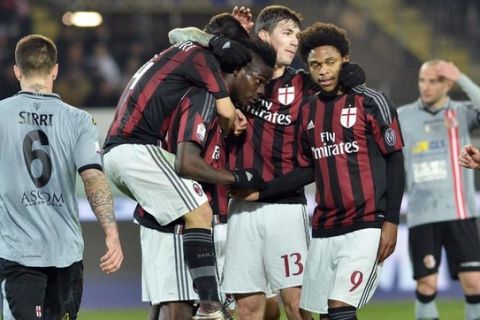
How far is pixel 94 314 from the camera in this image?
11.4 m

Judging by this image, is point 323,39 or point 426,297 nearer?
point 323,39

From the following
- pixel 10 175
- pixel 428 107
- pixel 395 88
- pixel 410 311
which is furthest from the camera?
pixel 395 88

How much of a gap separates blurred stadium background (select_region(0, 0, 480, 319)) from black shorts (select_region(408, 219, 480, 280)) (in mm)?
2624

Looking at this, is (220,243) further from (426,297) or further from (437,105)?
(437,105)

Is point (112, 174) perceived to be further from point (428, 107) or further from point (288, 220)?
point (428, 107)

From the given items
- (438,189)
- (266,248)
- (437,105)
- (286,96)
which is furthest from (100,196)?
(437,105)

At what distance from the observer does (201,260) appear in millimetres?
5875

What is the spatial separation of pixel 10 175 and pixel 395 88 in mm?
8847

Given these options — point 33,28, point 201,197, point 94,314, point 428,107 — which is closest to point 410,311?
point 428,107

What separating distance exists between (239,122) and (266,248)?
903mm

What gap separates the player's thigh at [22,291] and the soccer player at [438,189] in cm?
472

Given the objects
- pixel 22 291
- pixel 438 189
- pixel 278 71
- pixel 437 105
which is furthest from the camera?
pixel 437 105

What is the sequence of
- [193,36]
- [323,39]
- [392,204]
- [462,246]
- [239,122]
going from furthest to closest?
[462,246] → [239,122] → [323,39] → [392,204] → [193,36]

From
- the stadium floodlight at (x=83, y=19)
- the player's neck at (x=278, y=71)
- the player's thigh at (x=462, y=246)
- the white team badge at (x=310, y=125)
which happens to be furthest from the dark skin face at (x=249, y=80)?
the stadium floodlight at (x=83, y=19)
